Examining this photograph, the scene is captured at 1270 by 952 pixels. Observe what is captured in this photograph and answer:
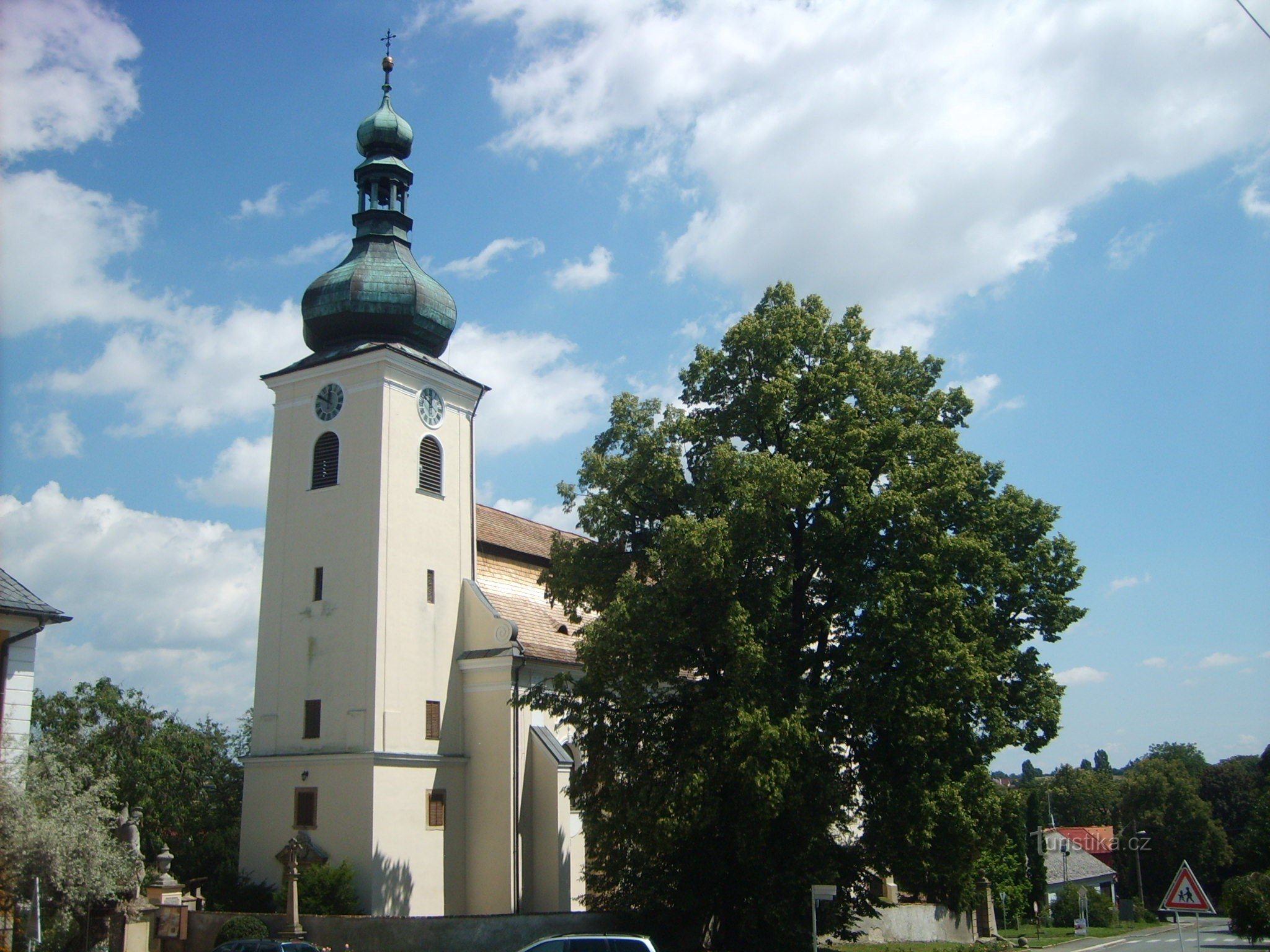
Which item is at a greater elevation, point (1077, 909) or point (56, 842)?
point (56, 842)

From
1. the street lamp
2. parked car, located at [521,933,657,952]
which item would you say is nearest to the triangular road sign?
parked car, located at [521,933,657,952]

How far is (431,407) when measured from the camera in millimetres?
32375

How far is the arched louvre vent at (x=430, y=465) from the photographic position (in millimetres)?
31750

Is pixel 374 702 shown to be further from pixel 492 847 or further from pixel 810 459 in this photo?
pixel 810 459

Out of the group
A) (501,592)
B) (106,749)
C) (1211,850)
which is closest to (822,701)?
(501,592)

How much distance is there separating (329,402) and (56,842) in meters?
16.0

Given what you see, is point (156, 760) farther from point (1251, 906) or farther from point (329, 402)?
point (1251, 906)

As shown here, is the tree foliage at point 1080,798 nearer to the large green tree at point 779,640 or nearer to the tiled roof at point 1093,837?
the tiled roof at point 1093,837

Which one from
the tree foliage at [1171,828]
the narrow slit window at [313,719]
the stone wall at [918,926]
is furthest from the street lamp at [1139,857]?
the narrow slit window at [313,719]

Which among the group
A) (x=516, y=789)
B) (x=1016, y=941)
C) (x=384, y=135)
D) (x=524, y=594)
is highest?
(x=384, y=135)

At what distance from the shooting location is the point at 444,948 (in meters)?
22.4

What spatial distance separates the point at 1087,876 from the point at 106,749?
61.6 metres

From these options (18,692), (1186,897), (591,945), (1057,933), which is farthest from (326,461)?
(1057,933)

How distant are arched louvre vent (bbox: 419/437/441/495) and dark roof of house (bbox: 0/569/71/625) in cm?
1265
